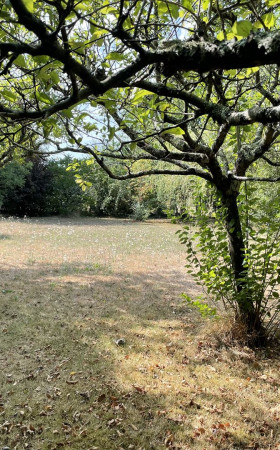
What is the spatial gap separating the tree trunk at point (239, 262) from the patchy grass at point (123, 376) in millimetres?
352

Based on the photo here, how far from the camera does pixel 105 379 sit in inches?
129

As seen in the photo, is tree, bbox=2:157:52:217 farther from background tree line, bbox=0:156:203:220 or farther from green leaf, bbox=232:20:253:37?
green leaf, bbox=232:20:253:37

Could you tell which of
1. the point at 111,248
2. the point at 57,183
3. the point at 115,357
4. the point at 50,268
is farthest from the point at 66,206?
the point at 115,357

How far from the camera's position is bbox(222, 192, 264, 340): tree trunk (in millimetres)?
3650

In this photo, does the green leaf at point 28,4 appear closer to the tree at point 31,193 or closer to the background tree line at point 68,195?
the background tree line at point 68,195

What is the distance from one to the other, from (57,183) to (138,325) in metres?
22.1

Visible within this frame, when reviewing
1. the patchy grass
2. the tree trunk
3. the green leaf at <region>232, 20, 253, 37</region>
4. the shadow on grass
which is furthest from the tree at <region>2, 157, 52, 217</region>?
the green leaf at <region>232, 20, 253, 37</region>

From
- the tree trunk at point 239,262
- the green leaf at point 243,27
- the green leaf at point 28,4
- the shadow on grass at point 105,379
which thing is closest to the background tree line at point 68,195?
the shadow on grass at point 105,379

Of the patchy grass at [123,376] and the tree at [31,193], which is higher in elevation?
the tree at [31,193]

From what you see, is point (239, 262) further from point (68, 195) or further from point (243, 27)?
point (68, 195)

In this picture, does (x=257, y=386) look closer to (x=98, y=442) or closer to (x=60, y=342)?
(x=98, y=442)

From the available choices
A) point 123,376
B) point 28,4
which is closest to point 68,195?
point 123,376

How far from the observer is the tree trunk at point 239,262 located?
3650mm

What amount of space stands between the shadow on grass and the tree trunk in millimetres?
694
